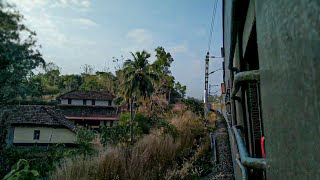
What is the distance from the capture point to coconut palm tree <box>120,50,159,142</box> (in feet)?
107

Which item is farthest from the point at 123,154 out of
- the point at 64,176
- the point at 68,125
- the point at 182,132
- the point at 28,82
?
the point at 68,125

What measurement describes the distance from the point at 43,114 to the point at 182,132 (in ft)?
78.7

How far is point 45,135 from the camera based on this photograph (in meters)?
31.6

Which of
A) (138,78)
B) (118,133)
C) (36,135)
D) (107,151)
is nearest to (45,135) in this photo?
(36,135)

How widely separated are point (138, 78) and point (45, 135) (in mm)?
A: 12942

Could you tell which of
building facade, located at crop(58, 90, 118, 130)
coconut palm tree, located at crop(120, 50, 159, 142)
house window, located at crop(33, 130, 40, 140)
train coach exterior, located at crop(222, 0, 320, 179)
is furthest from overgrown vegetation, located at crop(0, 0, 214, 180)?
building facade, located at crop(58, 90, 118, 130)

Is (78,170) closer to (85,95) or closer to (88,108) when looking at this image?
(88,108)

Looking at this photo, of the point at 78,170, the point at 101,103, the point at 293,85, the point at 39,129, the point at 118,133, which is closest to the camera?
the point at 293,85

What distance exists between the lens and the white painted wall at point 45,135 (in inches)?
1204

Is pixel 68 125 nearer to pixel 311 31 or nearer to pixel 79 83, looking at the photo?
pixel 311 31

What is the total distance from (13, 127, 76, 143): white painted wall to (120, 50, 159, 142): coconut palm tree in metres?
8.25

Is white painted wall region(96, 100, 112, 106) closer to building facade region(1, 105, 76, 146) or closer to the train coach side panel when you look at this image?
building facade region(1, 105, 76, 146)

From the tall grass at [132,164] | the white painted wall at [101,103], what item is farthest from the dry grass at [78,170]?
the white painted wall at [101,103]

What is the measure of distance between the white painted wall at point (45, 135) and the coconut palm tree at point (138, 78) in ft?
27.1
